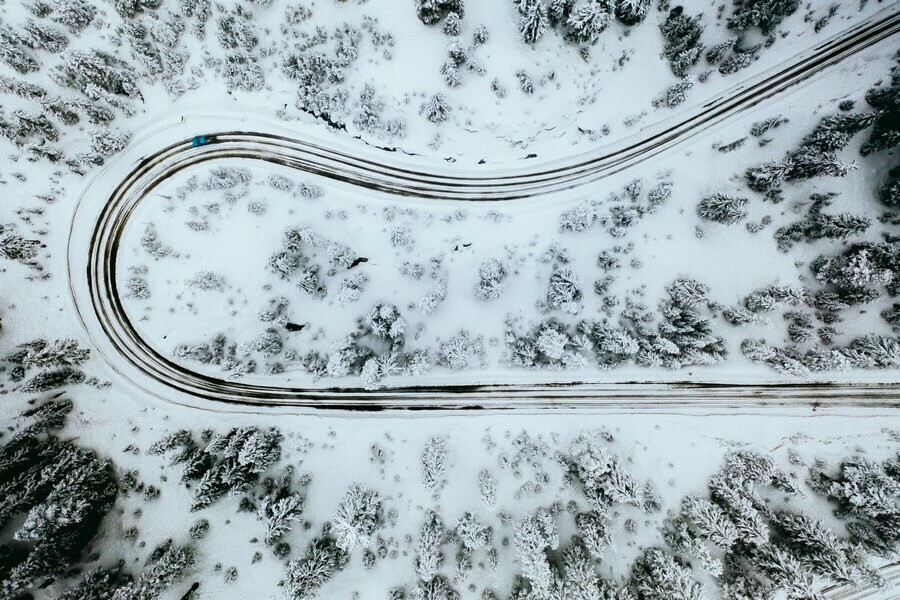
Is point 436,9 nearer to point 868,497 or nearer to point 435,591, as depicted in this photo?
point 435,591

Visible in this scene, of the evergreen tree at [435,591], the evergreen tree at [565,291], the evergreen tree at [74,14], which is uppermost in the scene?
the evergreen tree at [74,14]

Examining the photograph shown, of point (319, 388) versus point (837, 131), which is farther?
point (319, 388)

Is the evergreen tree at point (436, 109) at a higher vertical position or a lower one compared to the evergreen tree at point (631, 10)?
lower

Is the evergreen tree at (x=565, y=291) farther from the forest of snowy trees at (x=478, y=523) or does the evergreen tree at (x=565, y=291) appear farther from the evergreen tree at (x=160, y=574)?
the evergreen tree at (x=160, y=574)

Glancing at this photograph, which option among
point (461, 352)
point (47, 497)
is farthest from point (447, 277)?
point (47, 497)

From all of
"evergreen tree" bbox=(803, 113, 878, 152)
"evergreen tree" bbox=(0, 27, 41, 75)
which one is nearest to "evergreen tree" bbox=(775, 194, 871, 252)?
"evergreen tree" bbox=(803, 113, 878, 152)

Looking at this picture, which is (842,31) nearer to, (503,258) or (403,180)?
(503,258)

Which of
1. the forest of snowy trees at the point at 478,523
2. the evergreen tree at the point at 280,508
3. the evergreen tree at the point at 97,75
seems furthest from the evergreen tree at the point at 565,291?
the evergreen tree at the point at 97,75

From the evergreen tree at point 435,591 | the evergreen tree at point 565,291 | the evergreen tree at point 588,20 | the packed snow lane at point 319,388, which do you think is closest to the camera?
the evergreen tree at point 588,20

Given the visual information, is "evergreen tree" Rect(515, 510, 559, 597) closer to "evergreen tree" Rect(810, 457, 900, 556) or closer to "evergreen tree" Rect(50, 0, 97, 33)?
"evergreen tree" Rect(810, 457, 900, 556)
